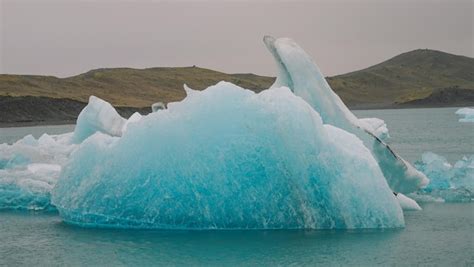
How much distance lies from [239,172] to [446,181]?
29.4ft

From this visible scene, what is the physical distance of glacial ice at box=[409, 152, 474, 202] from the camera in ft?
71.3

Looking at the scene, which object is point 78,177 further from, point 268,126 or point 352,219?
point 352,219

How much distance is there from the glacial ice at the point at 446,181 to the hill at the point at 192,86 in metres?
60.4

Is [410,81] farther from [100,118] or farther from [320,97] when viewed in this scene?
[320,97]

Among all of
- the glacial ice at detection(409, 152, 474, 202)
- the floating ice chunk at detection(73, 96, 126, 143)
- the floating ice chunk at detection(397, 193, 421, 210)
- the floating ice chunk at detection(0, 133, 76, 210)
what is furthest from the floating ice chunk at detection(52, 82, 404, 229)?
the floating ice chunk at detection(73, 96, 126, 143)

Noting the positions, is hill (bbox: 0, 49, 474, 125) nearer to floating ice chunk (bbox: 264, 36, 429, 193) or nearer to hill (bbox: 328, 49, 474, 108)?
hill (bbox: 328, 49, 474, 108)

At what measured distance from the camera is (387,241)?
51.4 feet

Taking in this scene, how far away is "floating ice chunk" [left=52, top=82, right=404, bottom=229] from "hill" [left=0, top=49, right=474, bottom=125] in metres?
63.4

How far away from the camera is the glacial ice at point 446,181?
71.3ft

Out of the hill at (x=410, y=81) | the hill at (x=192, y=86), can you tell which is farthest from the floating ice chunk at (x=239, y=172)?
the hill at (x=410, y=81)

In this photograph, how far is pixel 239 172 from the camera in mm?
16391

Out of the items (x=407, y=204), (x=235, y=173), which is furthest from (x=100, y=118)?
(x=235, y=173)

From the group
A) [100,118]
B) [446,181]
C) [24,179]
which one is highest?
Result: [100,118]

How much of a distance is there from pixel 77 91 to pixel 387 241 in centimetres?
9081
